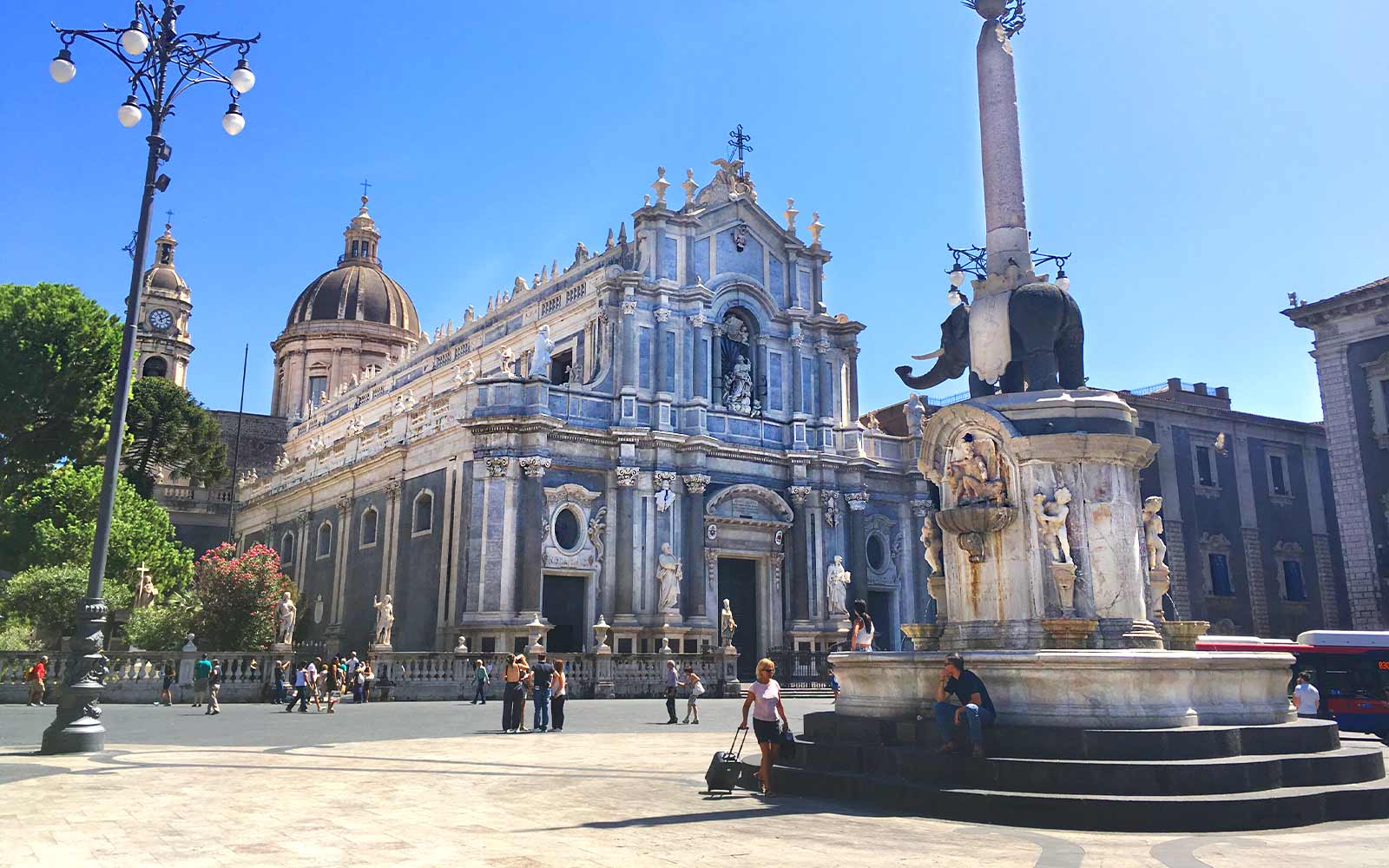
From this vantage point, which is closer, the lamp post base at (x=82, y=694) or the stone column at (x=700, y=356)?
the lamp post base at (x=82, y=694)

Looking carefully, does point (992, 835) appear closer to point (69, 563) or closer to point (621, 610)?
point (621, 610)

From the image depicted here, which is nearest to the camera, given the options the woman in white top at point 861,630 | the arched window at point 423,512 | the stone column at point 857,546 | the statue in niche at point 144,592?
the woman in white top at point 861,630

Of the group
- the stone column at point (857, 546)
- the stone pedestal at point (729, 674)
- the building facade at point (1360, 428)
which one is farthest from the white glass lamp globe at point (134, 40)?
the building facade at point (1360, 428)

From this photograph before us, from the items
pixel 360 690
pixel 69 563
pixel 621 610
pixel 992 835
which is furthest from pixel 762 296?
pixel 992 835

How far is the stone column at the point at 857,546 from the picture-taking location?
41500mm

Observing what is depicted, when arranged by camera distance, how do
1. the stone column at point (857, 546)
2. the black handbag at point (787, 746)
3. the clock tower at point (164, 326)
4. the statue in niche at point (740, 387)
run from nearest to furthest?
the black handbag at point (787, 746) < the statue in niche at point (740, 387) < the stone column at point (857, 546) < the clock tower at point (164, 326)

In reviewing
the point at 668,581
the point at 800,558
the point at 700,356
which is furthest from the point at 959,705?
the point at 800,558

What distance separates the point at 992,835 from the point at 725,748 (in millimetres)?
8077

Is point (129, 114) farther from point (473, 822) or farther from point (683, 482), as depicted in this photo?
point (683, 482)

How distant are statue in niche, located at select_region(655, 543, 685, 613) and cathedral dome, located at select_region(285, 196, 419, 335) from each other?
39498 mm

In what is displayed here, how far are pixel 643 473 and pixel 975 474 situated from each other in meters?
24.9

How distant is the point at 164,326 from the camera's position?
6694 centimetres

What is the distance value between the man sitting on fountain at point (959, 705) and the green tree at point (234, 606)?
112ft

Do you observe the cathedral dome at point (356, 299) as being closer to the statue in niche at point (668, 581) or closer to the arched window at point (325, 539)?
the arched window at point (325, 539)
